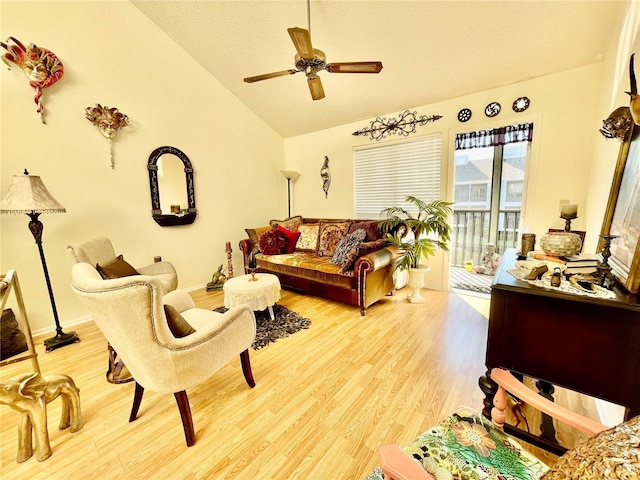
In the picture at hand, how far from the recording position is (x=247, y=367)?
1729 millimetres

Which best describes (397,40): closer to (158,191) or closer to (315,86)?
(315,86)

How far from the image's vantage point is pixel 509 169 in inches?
163

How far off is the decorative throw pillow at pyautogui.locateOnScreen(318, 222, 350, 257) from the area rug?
105 centimetres

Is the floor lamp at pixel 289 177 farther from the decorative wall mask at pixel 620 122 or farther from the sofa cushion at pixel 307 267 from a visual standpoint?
the decorative wall mask at pixel 620 122

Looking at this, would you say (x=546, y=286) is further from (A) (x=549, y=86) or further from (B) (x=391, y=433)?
(A) (x=549, y=86)

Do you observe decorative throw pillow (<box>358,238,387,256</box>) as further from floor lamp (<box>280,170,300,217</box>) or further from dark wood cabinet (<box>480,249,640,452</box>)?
floor lamp (<box>280,170,300,217</box>)

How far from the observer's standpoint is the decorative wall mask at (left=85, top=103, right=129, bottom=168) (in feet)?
9.00

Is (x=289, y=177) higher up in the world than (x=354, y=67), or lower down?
lower down

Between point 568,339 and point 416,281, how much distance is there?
2152mm

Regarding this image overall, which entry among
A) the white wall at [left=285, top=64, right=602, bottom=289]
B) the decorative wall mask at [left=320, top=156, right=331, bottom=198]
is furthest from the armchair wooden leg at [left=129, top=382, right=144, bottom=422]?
the decorative wall mask at [left=320, top=156, right=331, bottom=198]

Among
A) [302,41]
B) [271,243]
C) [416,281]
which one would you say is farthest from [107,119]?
[416,281]

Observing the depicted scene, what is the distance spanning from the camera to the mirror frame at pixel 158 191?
3258 millimetres

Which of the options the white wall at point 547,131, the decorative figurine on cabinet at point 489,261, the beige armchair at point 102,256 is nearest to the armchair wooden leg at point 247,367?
the beige armchair at point 102,256

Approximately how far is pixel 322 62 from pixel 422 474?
2.54 meters
